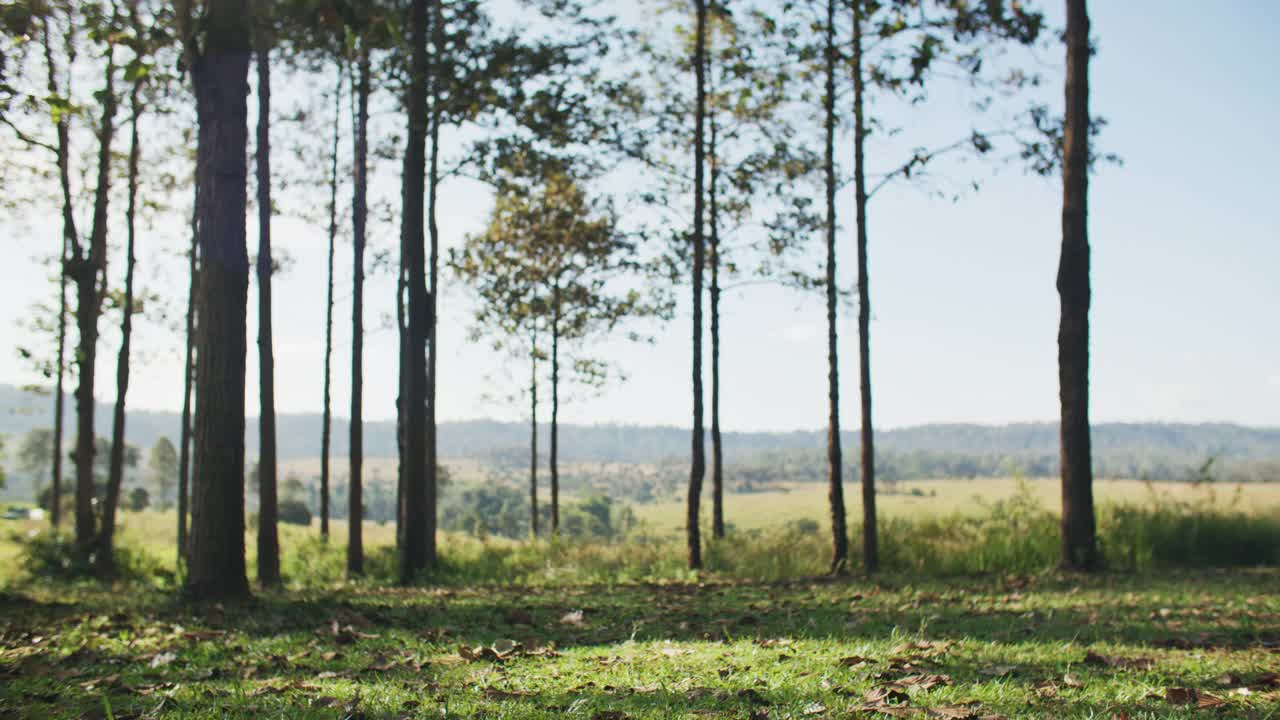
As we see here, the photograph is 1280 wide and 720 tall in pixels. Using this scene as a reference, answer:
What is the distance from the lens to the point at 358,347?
16625mm

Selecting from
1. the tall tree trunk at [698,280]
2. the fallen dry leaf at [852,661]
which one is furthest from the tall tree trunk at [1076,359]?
the fallen dry leaf at [852,661]

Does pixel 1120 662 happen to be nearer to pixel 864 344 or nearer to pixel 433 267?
pixel 864 344

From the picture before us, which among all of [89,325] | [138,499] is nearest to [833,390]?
[89,325]

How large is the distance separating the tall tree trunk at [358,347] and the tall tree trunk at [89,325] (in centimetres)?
450

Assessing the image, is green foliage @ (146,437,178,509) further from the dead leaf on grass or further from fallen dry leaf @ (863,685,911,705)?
fallen dry leaf @ (863,685,911,705)

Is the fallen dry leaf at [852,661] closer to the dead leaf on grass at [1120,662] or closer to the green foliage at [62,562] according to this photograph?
the dead leaf on grass at [1120,662]

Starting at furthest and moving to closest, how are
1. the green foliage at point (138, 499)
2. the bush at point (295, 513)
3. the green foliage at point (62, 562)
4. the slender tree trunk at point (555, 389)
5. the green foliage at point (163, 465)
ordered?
the bush at point (295, 513) → the green foliage at point (138, 499) → the green foliage at point (163, 465) → the slender tree trunk at point (555, 389) → the green foliage at point (62, 562)

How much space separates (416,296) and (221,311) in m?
4.29

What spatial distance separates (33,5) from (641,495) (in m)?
115

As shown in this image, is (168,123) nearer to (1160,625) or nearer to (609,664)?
(609,664)

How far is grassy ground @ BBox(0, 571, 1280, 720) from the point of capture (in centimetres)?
432

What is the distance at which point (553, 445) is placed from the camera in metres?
26.7

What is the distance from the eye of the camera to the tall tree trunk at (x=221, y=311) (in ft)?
30.5

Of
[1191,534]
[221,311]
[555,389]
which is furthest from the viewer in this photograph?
[555,389]
